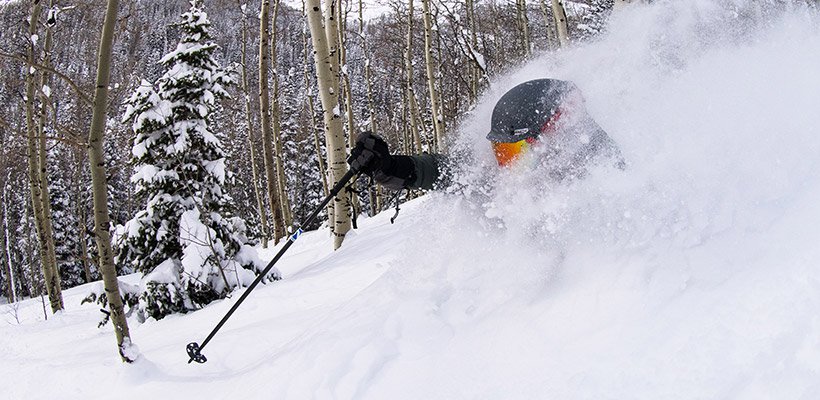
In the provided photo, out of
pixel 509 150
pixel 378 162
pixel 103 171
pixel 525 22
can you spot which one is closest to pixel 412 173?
pixel 378 162

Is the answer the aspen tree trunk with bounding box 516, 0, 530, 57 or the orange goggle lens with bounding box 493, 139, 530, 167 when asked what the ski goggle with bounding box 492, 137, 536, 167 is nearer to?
the orange goggle lens with bounding box 493, 139, 530, 167

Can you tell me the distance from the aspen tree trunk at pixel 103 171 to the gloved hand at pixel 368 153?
184cm

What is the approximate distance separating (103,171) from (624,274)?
3.36m

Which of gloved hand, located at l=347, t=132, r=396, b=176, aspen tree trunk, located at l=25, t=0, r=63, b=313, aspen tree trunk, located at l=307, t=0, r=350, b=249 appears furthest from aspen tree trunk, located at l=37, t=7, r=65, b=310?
gloved hand, located at l=347, t=132, r=396, b=176

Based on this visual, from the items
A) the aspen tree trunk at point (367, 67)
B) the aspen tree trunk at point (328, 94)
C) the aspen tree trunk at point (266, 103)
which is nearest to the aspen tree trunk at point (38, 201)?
the aspen tree trunk at point (266, 103)

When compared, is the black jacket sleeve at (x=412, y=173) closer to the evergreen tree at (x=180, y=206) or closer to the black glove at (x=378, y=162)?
the black glove at (x=378, y=162)

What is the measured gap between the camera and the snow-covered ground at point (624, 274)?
5.85 feet

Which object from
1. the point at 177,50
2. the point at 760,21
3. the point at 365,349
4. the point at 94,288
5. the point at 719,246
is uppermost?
the point at 177,50

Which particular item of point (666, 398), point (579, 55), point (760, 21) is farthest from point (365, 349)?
point (760, 21)

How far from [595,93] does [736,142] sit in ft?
3.32

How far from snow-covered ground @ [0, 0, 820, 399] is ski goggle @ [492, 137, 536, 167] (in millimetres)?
110

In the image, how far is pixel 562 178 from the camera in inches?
112

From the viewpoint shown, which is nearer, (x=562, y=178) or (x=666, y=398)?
(x=666, y=398)

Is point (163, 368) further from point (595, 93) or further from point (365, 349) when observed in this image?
point (595, 93)
